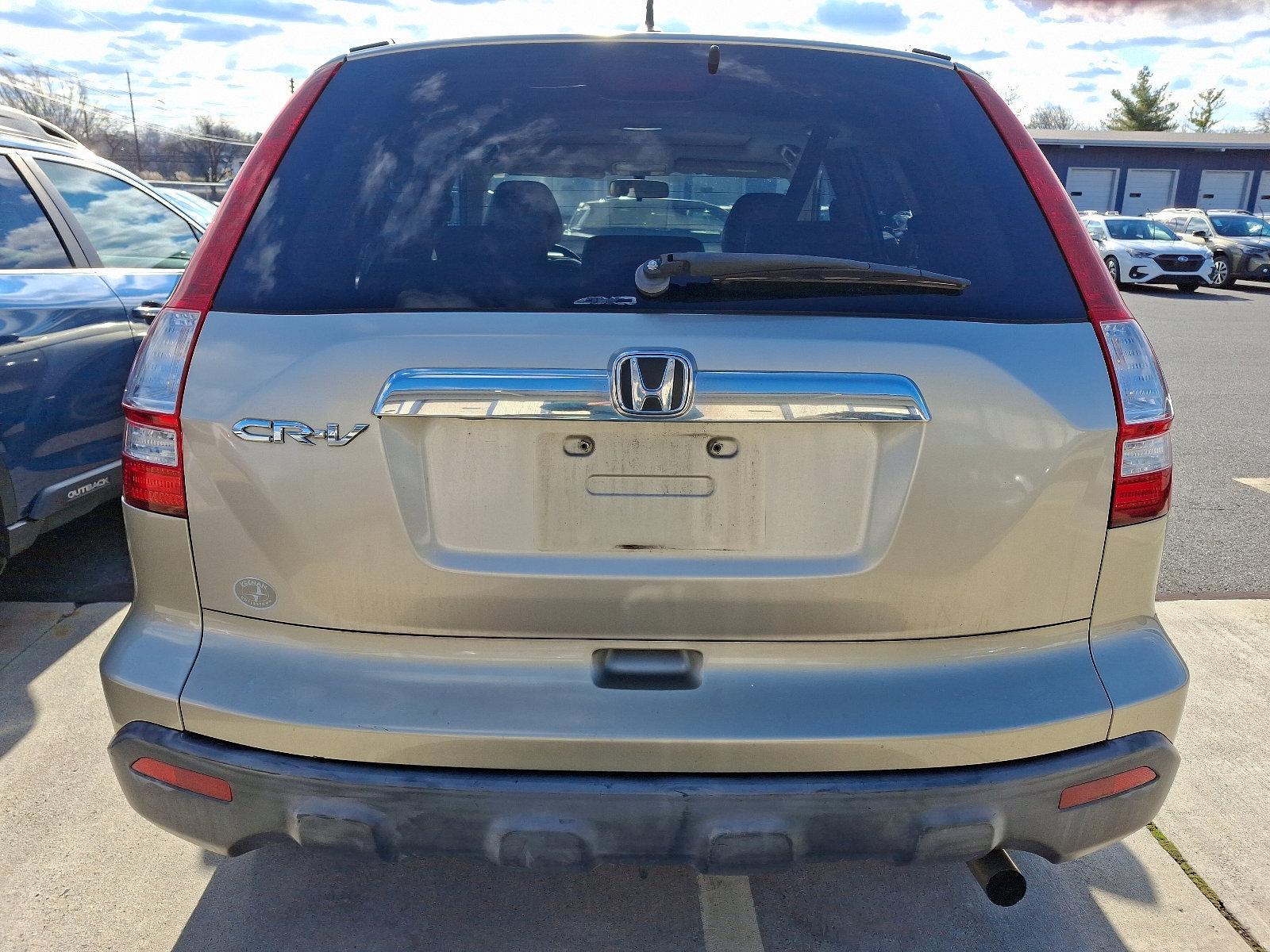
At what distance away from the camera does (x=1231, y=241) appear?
2147cm

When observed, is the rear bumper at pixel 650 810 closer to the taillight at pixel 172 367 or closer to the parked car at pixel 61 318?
the taillight at pixel 172 367

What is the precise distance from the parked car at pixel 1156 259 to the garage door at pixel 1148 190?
86.1 feet

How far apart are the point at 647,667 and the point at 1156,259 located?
21.5m

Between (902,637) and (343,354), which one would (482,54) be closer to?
(343,354)

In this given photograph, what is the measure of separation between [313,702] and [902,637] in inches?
40.1

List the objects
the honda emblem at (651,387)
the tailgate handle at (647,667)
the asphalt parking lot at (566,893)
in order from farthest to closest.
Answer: the asphalt parking lot at (566,893), the tailgate handle at (647,667), the honda emblem at (651,387)

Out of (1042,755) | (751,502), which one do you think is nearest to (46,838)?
(751,502)

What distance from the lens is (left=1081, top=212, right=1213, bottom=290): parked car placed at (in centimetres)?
2003

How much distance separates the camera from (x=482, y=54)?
2.11 metres

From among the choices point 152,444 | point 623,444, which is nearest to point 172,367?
point 152,444

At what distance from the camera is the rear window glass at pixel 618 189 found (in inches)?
69.4

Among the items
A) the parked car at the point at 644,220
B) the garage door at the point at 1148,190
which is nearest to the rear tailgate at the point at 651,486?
the parked car at the point at 644,220

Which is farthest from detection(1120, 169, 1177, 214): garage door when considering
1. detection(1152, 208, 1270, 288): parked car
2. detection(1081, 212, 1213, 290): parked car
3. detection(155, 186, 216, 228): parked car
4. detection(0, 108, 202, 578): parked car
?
detection(0, 108, 202, 578): parked car

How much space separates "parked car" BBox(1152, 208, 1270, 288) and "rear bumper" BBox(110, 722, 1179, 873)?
23311 millimetres
